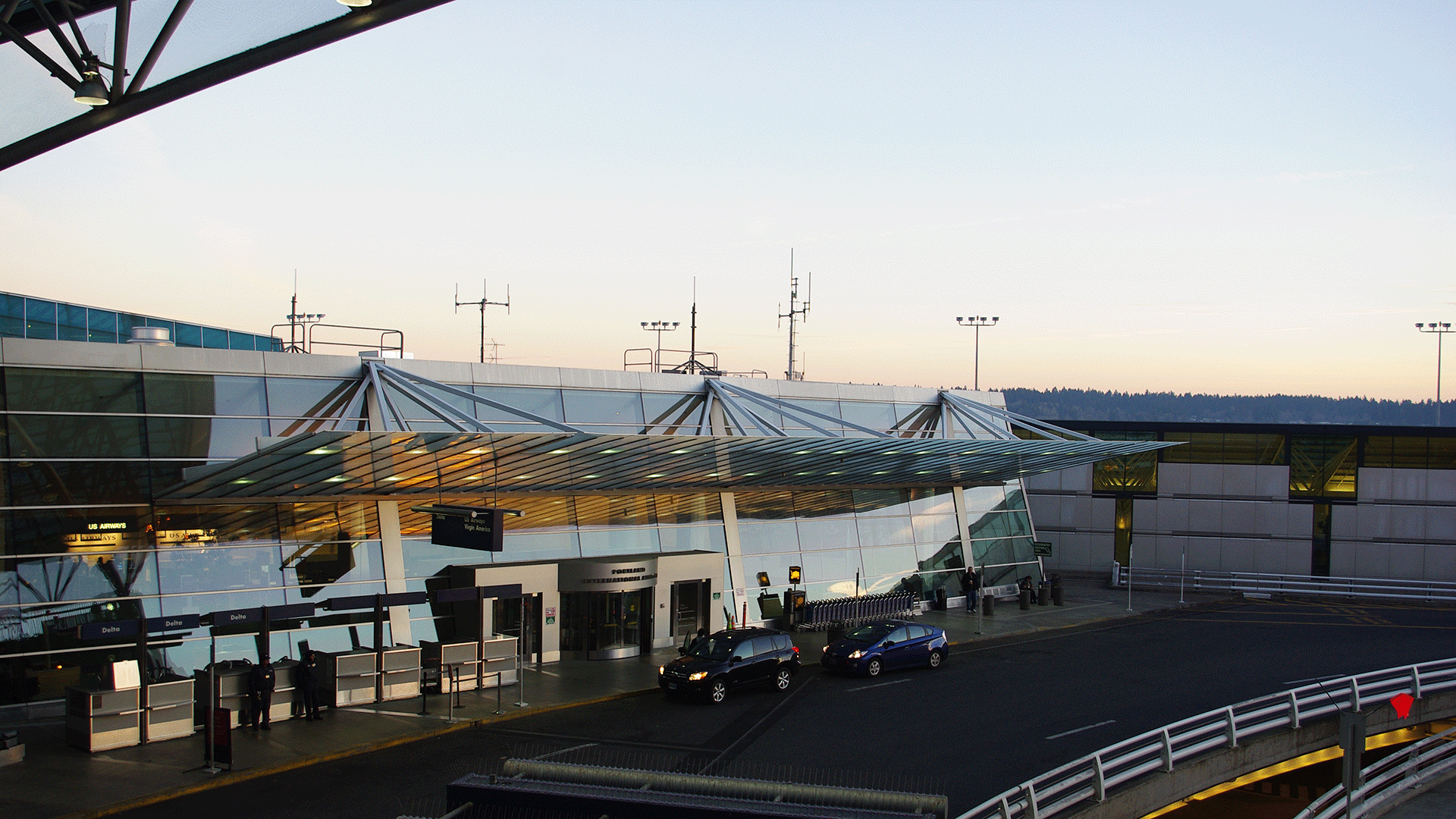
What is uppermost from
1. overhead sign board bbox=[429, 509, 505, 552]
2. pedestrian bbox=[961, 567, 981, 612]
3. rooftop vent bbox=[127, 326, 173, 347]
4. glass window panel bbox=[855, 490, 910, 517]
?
rooftop vent bbox=[127, 326, 173, 347]

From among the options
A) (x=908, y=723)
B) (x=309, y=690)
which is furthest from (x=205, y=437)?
(x=908, y=723)

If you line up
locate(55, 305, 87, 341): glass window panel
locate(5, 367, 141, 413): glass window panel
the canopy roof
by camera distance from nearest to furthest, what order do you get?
the canopy roof < locate(5, 367, 141, 413): glass window panel < locate(55, 305, 87, 341): glass window panel

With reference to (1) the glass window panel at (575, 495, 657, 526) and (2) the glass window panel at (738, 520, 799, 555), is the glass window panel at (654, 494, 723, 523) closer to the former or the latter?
(1) the glass window panel at (575, 495, 657, 526)

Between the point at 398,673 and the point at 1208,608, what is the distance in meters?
28.8

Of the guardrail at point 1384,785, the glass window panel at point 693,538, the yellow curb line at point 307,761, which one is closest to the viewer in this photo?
the yellow curb line at point 307,761

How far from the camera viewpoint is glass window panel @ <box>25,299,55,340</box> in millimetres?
33844

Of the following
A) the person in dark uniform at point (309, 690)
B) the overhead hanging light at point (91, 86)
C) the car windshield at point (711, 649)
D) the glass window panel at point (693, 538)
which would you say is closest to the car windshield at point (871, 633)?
the car windshield at point (711, 649)

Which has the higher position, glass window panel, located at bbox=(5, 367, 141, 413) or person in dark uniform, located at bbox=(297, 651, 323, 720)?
glass window panel, located at bbox=(5, 367, 141, 413)

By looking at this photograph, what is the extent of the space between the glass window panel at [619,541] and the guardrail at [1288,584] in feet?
69.2

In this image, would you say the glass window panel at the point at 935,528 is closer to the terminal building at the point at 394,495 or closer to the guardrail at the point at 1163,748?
the terminal building at the point at 394,495

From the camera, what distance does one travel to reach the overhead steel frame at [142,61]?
21.7ft

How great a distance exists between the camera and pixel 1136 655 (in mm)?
27531

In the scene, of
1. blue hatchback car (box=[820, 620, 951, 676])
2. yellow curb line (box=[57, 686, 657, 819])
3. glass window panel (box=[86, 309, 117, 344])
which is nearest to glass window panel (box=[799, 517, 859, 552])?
blue hatchback car (box=[820, 620, 951, 676])

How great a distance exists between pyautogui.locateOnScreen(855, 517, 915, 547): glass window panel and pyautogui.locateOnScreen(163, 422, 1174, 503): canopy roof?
253 centimetres
